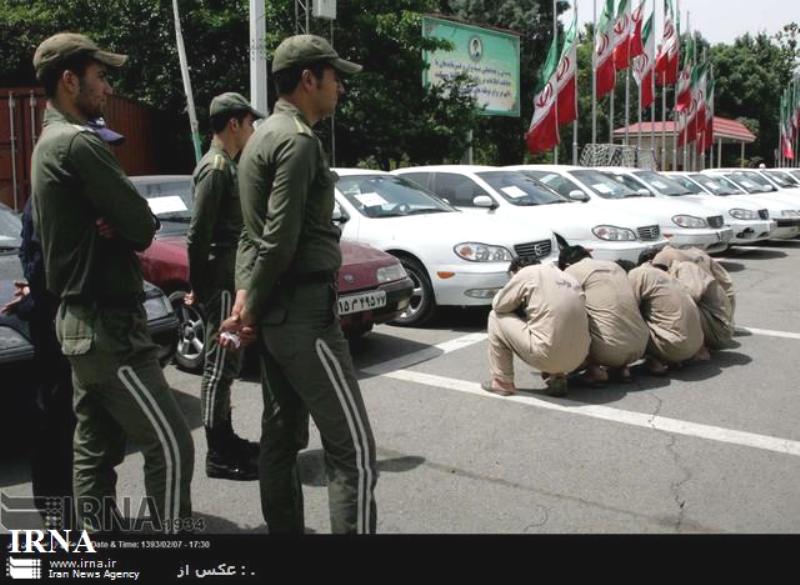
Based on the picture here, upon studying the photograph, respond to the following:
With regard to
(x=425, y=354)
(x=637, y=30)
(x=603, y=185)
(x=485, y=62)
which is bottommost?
(x=425, y=354)

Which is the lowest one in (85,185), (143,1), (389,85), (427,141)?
(85,185)

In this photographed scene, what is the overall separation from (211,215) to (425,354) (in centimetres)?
334

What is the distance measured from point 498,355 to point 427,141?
1325 centimetres

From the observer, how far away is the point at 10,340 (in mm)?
4344

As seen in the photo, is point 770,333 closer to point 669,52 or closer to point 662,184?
point 662,184

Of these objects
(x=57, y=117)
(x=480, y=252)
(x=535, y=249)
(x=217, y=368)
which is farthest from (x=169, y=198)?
(x=57, y=117)

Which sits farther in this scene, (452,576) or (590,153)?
(590,153)

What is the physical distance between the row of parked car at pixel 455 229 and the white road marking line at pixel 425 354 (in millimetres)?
353

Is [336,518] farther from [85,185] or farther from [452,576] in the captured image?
[85,185]

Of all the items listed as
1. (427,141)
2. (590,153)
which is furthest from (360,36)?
(590,153)

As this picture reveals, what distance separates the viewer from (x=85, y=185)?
2.79 meters

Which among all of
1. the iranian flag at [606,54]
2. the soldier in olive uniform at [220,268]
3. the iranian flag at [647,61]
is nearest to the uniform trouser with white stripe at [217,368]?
the soldier in olive uniform at [220,268]

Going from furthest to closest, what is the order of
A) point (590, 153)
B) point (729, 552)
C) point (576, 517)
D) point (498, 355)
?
point (590, 153) < point (498, 355) < point (576, 517) < point (729, 552)

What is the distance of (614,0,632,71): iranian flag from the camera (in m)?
23.5
